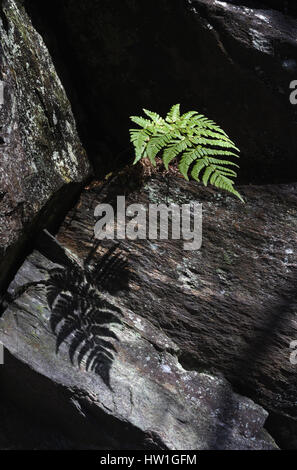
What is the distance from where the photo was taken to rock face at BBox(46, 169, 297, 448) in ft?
11.4

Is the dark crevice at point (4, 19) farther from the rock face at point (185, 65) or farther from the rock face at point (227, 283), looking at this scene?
the rock face at point (227, 283)

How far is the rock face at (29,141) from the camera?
312 cm

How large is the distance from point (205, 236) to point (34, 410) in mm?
2020

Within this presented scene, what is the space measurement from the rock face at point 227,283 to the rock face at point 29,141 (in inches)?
15.2

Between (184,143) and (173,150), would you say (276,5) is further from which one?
(173,150)

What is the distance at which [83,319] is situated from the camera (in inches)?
136

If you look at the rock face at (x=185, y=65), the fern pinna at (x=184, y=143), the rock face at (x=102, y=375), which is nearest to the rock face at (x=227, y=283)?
the rock face at (x=102, y=375)

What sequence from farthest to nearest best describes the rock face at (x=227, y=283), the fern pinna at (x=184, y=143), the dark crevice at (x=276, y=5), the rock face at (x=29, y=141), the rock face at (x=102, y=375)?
the dark crevice at (x=276, y=5) < the rock face at (x=227, y=283) < the fern pinna at (x=184, y=143) < the rock face at (x=102, y=375) < the rock face at (x=29, y=141)

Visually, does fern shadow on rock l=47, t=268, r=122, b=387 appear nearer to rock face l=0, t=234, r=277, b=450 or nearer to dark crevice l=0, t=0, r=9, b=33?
rock face l=0, t=234, r=277, b=450

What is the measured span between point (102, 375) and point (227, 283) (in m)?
1.25

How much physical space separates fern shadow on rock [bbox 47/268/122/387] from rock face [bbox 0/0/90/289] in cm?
42

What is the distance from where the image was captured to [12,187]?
10.3ft

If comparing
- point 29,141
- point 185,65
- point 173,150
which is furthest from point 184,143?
point 29,141
